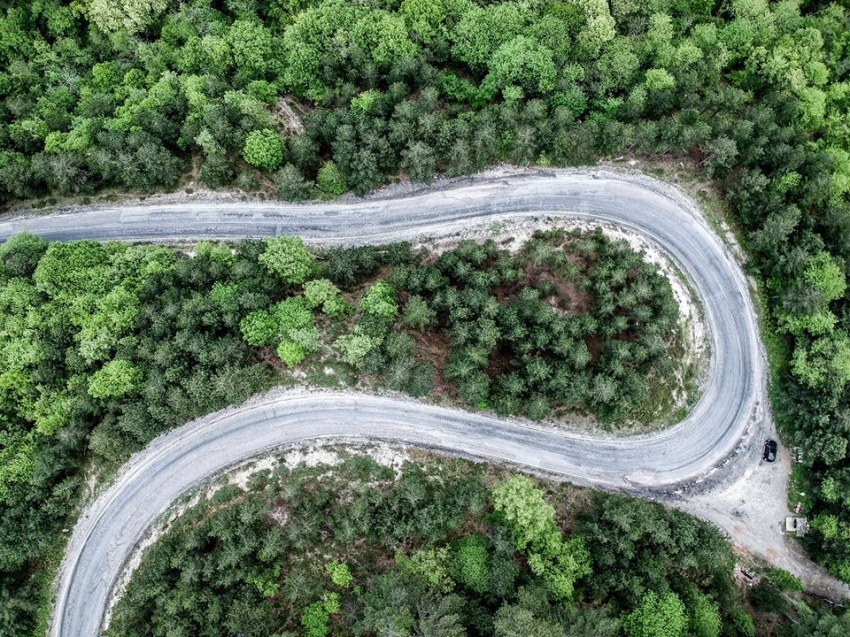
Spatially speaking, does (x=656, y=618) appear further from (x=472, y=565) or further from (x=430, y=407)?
(x=430, y=407)

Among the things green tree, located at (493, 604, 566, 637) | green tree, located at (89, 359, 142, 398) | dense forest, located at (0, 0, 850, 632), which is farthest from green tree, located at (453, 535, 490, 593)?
dense forest, located at (0, 0, 850, 632)

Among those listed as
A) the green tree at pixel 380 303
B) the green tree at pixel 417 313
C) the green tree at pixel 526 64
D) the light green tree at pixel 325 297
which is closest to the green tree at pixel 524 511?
the green tree at pixel 417 313

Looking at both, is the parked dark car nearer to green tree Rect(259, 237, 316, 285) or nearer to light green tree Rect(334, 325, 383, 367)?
light green tree Rect(334, 325, 383, 367)

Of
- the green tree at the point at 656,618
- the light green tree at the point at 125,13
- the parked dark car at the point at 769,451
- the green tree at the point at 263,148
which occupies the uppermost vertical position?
the light green tree at the point at 125,13

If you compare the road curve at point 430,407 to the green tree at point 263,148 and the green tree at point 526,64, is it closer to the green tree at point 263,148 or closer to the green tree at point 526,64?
the green tree at point 263,148

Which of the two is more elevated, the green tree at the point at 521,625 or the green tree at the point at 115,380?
the green tree at the point at 115,380

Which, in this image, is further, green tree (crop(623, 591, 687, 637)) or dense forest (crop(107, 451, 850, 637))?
dense forest (crop(107, 451, 850, 637))

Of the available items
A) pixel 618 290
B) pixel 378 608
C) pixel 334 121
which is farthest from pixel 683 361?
pixel 334 121
